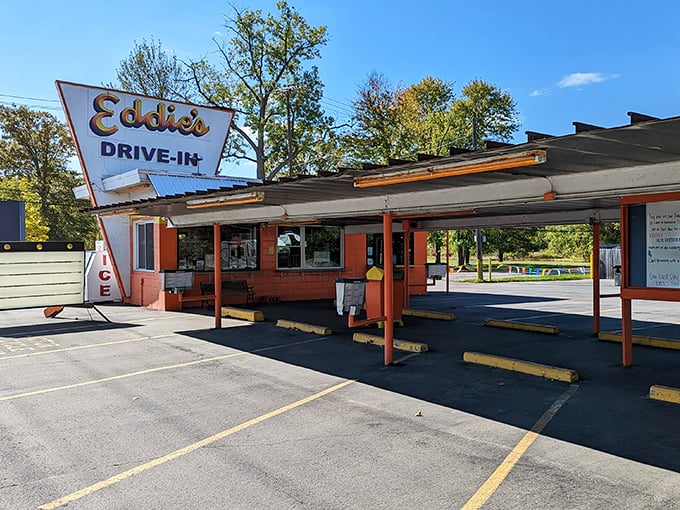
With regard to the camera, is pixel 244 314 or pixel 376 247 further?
pixel 376 247

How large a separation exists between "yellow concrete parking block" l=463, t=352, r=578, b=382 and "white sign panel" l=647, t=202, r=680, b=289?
158 centimetres

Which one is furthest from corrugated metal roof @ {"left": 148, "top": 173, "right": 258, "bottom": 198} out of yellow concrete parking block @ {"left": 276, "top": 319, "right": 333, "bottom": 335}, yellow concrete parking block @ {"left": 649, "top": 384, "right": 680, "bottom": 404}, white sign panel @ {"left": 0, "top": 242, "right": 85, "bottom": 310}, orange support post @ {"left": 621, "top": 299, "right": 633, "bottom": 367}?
yellow concrete parking block @ {"left": 649, "top": 384, "right": 680, "bottom": 404}

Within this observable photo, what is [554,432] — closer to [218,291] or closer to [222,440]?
[222,440]

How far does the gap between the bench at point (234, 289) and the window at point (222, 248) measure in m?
0.63

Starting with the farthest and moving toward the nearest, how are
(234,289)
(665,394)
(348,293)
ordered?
(234,289), (348,293), (665,394)

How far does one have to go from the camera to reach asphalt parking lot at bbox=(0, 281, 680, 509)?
161 inches

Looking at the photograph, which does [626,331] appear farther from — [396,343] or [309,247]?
[309,247]

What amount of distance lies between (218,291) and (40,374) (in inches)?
186

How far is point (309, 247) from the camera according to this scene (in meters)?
19.0

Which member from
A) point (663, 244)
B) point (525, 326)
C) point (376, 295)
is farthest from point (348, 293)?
point (663, 244)

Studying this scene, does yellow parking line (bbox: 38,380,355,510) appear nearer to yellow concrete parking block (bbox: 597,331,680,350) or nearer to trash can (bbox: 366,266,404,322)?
trash can (bbox: 366,266,404,322)

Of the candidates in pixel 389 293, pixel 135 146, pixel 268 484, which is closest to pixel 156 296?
pixel 135 146

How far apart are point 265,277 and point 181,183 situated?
3.98 m

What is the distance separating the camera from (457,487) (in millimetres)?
4141
